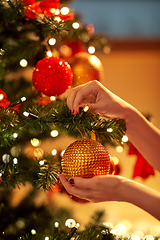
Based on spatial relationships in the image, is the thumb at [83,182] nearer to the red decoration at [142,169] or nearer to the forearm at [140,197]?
the forearm at [140,197]

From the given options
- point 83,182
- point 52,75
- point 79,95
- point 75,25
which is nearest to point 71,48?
point 75,25

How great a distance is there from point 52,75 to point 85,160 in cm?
23

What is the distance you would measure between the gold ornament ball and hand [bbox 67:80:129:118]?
0.07m

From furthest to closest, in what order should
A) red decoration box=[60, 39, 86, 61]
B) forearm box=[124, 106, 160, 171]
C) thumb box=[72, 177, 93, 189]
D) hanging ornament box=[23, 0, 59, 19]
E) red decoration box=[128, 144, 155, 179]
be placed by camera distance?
red decoration box=[60, 39, 86, 61], red decoration box=[128, 144, 155, 179], hanging ornament box=[23, 0, 59, 19], forearm box=[124, 106, 160, 171], thumb box=[72, 177, 93, 189]

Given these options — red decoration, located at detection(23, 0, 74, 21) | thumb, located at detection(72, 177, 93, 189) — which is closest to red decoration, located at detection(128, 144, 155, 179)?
thumb, located at detection(72, 177, 93, 189)

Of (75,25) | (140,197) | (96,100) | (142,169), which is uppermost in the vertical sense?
(75,25)

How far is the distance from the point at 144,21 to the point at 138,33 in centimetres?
13

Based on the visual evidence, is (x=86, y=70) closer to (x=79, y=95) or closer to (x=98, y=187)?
(x=79, y=95)

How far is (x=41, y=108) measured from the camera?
515 millimetres

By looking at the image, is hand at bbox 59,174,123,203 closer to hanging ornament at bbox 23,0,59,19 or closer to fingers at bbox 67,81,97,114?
fingers at bbox 67,81,97,114

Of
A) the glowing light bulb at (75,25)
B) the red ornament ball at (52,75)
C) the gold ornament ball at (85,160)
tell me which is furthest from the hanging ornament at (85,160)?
the glowing light bulb at (75,25)

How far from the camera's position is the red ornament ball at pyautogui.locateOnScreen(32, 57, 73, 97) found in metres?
0.56

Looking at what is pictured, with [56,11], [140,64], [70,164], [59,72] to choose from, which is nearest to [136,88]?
[140,64]

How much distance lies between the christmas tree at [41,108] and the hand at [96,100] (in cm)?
2
